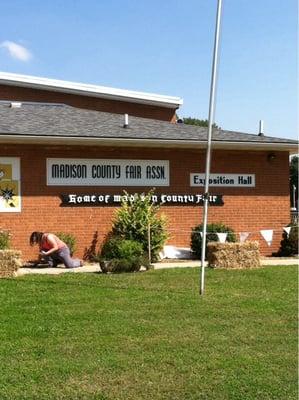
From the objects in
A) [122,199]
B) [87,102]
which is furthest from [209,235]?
[87,102]

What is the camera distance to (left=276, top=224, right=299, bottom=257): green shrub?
16516 millimetres

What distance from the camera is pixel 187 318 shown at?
770 cm

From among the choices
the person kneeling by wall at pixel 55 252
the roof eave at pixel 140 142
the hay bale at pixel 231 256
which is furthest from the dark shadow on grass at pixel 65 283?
the roof eave at pixel 140 142

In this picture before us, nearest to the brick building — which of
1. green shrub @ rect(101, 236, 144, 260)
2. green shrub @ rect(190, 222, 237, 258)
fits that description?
green shrub @ rect(190, 222, 237, 258)

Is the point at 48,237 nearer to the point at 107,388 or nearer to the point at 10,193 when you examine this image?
the point at 10,193

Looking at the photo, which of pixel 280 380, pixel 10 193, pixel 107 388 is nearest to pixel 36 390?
pixel 107 388

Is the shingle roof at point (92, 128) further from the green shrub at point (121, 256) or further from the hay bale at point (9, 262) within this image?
the hay bale at point (9, 262)

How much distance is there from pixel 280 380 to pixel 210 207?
1161 centimetres

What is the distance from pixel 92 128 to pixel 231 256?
549 cm

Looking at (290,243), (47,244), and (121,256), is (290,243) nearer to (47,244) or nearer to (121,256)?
(121,256)

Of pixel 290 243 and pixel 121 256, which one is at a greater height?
pixel 290 243

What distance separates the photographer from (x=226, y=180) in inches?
669

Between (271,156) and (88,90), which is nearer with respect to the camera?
(271,156)

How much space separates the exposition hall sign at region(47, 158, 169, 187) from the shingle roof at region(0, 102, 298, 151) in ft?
2.43
